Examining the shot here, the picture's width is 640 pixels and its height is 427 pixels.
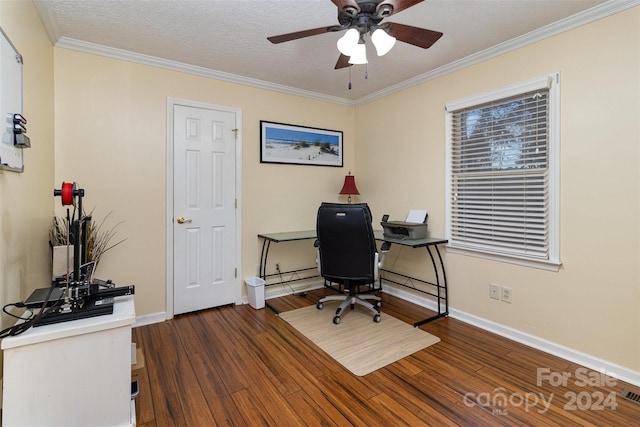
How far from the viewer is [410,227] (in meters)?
3.04

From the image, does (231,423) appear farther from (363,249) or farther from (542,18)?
(542,18)

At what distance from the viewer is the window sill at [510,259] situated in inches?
91.2

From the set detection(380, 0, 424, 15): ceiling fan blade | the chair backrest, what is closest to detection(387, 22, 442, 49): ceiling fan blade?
detection(380, 0, 424, 15): ceiling fan blade

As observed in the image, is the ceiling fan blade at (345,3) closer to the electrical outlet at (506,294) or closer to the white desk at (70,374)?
the white desk at (70,374)

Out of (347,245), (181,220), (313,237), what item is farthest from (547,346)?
(181,220)

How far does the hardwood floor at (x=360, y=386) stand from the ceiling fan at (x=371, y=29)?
2.06 meters

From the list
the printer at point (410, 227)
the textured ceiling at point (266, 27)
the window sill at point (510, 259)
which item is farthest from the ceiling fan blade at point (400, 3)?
the window sill at point (510, 259)

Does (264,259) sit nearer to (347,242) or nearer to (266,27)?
(347,242)

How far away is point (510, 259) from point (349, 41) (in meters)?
2.13

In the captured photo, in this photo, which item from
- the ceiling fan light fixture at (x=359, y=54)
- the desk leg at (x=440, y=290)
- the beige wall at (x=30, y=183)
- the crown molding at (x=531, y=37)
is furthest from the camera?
the desk leg at (x=440, y=290)

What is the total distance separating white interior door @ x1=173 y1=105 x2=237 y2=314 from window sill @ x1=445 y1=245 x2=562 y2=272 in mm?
2290

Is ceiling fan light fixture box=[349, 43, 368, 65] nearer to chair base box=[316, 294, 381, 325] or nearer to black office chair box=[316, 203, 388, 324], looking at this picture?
black office chair box=[316, 203, 388, 324]

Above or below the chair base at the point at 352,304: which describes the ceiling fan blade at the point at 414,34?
above

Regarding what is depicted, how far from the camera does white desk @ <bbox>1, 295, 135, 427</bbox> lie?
4.13 feet
